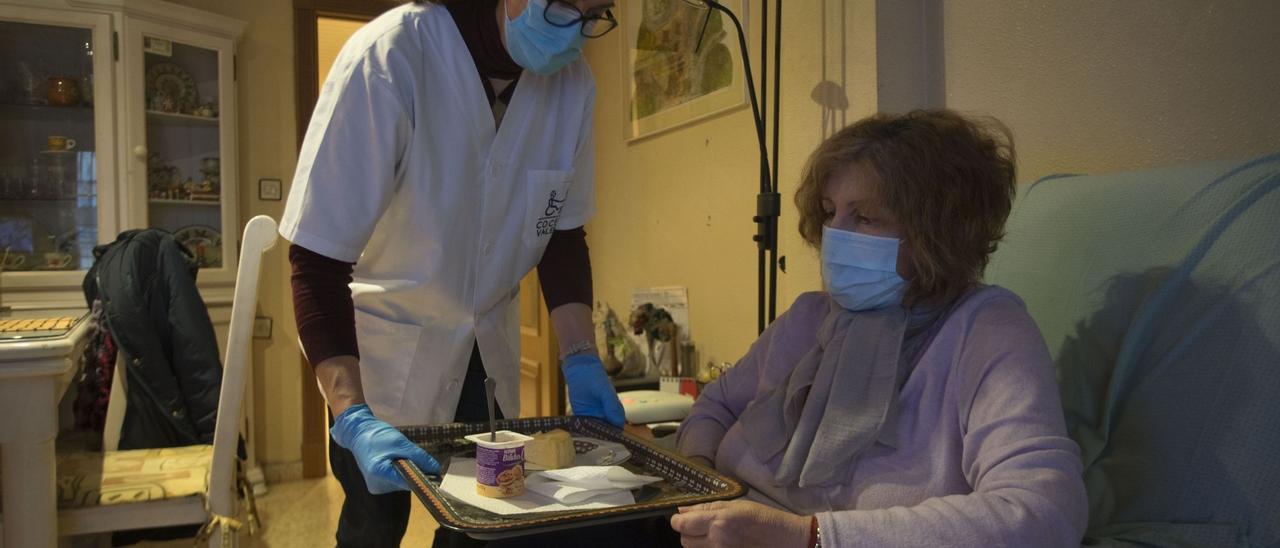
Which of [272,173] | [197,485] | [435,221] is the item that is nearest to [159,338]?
[197,485]

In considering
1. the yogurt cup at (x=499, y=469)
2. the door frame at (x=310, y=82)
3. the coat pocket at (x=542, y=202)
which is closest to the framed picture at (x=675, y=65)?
the coat pocket at (x=542, y=202)

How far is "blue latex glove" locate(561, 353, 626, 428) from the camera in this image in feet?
4.29

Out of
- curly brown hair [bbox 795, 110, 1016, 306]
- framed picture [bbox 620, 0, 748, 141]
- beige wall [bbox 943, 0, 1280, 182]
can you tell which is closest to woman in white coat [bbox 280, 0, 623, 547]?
curly brown hair [bbox 795, 110, 1016, 306]

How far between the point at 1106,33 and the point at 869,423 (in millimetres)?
777

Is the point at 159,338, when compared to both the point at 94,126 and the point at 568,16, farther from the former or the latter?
the point at 568,16

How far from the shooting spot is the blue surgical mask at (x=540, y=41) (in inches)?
45.5

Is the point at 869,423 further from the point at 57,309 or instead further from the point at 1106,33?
the point at 57,309

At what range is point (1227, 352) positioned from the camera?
95cm

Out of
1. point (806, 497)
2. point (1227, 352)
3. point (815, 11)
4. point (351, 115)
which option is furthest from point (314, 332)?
point (815, 11)

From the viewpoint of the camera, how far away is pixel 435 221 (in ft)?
3.94

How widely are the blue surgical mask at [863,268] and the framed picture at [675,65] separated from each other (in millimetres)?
1114

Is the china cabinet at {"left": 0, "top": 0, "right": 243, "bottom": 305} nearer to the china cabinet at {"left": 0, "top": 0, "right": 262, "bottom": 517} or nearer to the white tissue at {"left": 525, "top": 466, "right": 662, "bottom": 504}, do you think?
the china cabinet at {"left": 0, "top": 0, "right": 262, "bottom": 517}

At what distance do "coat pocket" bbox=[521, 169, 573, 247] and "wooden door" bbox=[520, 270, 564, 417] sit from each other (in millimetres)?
1878

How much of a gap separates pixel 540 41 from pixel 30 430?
4.16 ft
